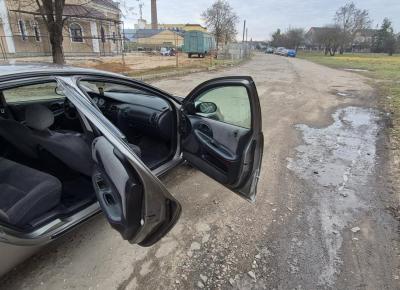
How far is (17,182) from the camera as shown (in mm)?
2064

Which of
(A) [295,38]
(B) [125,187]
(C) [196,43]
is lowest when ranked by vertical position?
(B) [125,187]

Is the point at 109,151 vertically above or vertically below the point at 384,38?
below

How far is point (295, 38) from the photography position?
73750 millimetres

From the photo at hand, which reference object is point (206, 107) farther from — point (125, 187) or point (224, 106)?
point (125, 187)

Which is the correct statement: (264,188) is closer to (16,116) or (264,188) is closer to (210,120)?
(210,120)

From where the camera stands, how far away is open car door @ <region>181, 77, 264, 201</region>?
7.44 ft

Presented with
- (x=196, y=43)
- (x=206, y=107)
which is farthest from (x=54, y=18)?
(x=196, y=43)

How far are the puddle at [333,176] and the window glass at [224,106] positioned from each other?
1304 millimetres

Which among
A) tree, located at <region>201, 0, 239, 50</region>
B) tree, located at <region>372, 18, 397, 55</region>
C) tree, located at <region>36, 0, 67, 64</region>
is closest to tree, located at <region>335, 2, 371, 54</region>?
tree, located at <region>372, 18, 397, 55</region>

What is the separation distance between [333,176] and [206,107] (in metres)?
2.15

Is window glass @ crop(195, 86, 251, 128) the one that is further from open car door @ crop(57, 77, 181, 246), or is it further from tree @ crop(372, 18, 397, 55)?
tree @ crop(372, 18, 397, 55)

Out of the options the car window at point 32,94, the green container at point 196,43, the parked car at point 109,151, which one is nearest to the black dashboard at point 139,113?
the parked car at point 109,151

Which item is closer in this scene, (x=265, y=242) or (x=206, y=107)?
(x=265, y=242)

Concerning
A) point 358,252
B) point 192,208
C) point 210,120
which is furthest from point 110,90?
point 358,252
